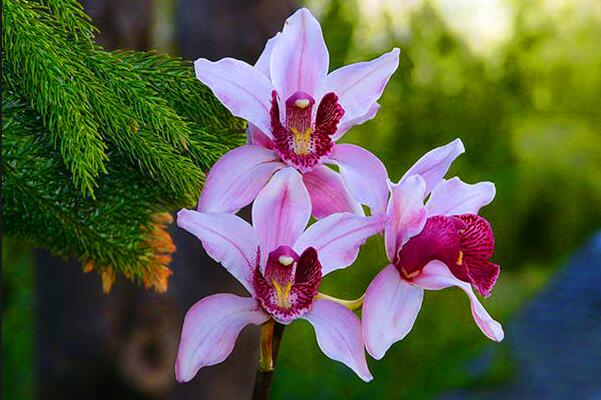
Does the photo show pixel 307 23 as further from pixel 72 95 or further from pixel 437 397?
pixel 437 397

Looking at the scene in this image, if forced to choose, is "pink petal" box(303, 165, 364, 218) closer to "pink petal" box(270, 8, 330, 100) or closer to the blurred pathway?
"pink petal" box(270, 8, 330, 100)

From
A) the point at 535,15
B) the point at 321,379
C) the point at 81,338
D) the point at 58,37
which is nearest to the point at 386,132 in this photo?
the point at 321,379

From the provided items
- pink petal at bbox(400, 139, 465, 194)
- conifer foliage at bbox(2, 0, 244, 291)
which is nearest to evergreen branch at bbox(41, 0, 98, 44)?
conifer foliage at bbox(2, 0, 244, 291)

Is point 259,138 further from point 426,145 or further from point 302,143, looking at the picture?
point 426,145

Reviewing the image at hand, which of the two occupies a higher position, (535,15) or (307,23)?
(307,23)

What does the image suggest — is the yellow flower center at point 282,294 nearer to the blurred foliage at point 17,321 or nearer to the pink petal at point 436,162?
the pink petal at point 436,162

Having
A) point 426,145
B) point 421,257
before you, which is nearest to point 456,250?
point 421,257
